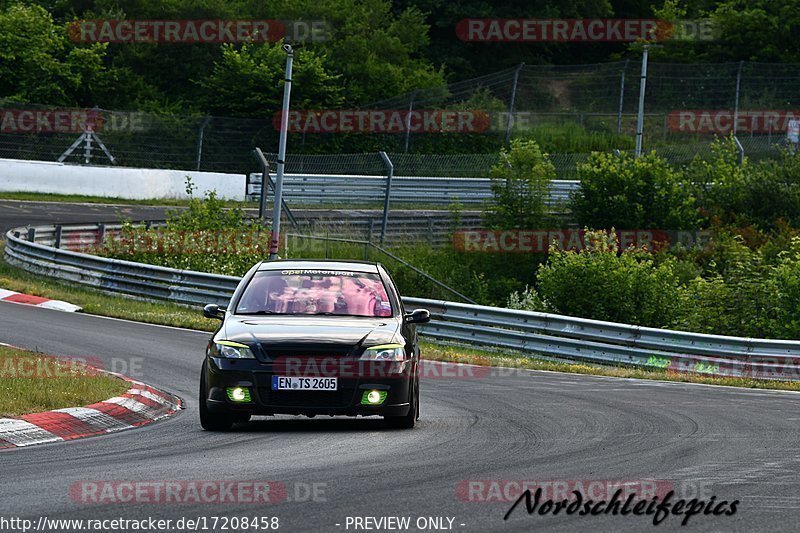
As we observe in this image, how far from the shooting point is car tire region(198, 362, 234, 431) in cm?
1134

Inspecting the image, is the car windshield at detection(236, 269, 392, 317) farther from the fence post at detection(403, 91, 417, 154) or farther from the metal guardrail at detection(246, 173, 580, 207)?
the fence post at detection(403, 91, 417, 154)

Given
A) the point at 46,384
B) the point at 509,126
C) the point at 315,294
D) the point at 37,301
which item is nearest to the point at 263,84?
the point at 509,126

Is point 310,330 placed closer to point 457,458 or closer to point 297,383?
point 297,383

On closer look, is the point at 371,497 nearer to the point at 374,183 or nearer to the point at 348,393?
the point at 348,393

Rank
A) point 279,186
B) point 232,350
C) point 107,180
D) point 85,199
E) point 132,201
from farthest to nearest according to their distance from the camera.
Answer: point 107,180
point 132,201
point 85,199
point 279,186
point 232,350

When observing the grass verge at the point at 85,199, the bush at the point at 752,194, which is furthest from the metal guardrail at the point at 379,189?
the bush at the point at 752,194

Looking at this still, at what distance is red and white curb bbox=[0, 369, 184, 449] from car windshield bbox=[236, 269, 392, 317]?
54.5 inches

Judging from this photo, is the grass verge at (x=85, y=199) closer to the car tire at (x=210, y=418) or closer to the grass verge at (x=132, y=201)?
the grass verge at (x=132, y=201)

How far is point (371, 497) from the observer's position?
782 cm

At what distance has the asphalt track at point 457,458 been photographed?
7332 millimetres

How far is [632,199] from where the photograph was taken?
41.4m

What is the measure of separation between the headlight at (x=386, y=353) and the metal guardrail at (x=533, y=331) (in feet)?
34.2

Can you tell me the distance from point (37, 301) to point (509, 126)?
28.5m

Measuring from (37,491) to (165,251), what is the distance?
921 inches
